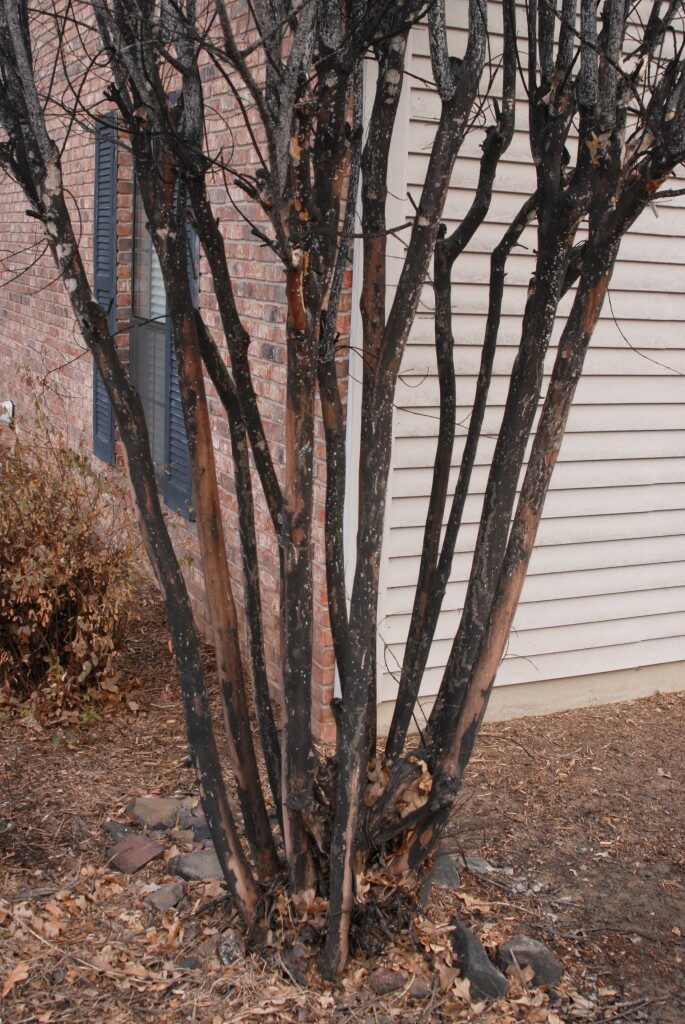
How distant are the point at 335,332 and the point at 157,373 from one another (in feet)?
13.1

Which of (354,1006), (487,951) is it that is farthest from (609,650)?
(354,1006)

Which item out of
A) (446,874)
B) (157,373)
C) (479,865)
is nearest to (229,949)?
(446,874)

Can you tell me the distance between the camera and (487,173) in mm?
2842

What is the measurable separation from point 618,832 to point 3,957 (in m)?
2.22

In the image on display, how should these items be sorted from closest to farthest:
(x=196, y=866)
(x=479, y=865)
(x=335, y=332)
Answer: (x=335, y=332) < (x=196, y=866) < (x=479, y=865)

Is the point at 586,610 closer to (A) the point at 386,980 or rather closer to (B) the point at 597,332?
(B) the point at 597,332

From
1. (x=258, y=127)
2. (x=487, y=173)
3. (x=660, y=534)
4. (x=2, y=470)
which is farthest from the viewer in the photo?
(x=660, y=534)

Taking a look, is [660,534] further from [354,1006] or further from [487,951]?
[354,1006]

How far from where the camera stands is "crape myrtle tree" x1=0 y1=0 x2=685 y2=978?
2395 mm

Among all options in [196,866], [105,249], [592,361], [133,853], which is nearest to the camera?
[196,866]

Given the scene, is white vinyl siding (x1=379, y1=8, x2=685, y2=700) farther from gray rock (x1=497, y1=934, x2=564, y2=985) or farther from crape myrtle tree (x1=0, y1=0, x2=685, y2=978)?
gray rock (x1=497, y1=934, x2=564, y2=985)

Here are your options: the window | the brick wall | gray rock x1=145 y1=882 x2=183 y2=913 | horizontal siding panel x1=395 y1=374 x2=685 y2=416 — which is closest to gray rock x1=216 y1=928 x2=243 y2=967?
gray rock x1=145 y1=882 x2=183 y2=913

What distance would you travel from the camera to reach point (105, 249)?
682cm

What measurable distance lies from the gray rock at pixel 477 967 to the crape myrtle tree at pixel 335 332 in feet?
0.61
